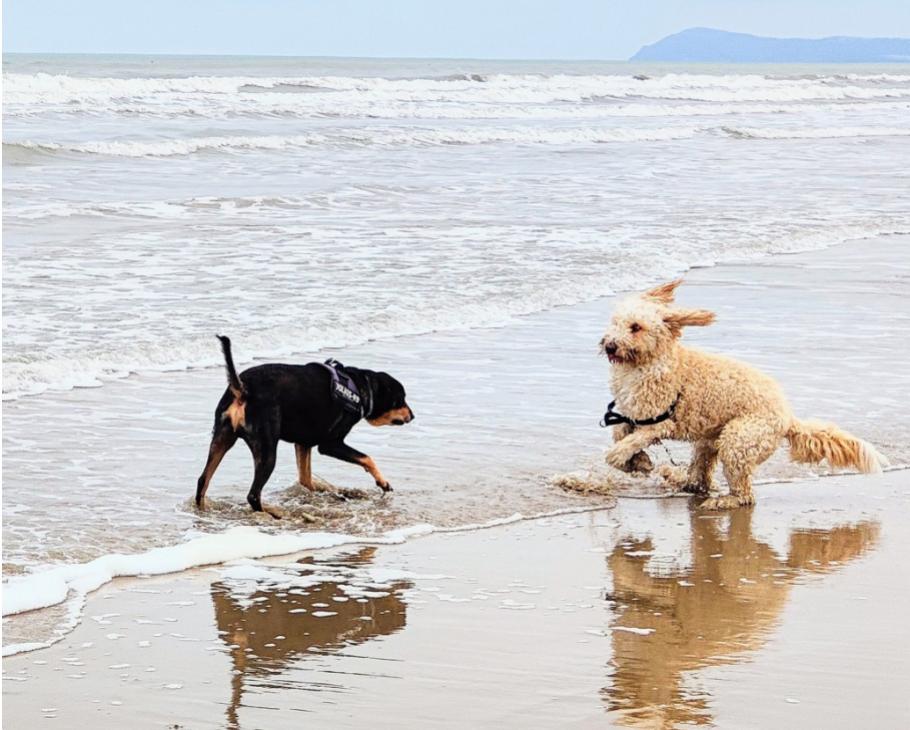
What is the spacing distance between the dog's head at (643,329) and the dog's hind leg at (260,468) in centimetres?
161

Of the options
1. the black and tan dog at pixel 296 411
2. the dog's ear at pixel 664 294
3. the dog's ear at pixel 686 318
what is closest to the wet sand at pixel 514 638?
the black and tan dog at pixel 296 411

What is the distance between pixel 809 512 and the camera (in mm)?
6508

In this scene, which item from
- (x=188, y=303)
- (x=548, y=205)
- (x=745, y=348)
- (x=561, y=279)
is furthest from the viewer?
(x=548, y=205)

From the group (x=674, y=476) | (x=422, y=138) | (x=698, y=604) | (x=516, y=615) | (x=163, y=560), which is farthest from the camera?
(x=422, y=138)

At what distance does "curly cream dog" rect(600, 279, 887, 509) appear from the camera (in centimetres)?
661

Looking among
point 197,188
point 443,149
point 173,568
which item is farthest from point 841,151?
point 173,568

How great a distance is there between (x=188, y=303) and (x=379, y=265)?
99.0 inches

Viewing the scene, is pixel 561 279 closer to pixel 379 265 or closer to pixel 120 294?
pixel 379 265

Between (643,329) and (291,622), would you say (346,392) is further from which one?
(291,622)

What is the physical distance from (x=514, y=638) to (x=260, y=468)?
6.35 feet

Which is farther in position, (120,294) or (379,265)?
(379,265)

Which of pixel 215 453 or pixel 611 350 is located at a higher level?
pixel 611 350

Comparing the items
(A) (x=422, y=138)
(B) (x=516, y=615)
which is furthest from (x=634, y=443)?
(A) (x=422, y=138)

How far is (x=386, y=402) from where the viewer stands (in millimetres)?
6750
